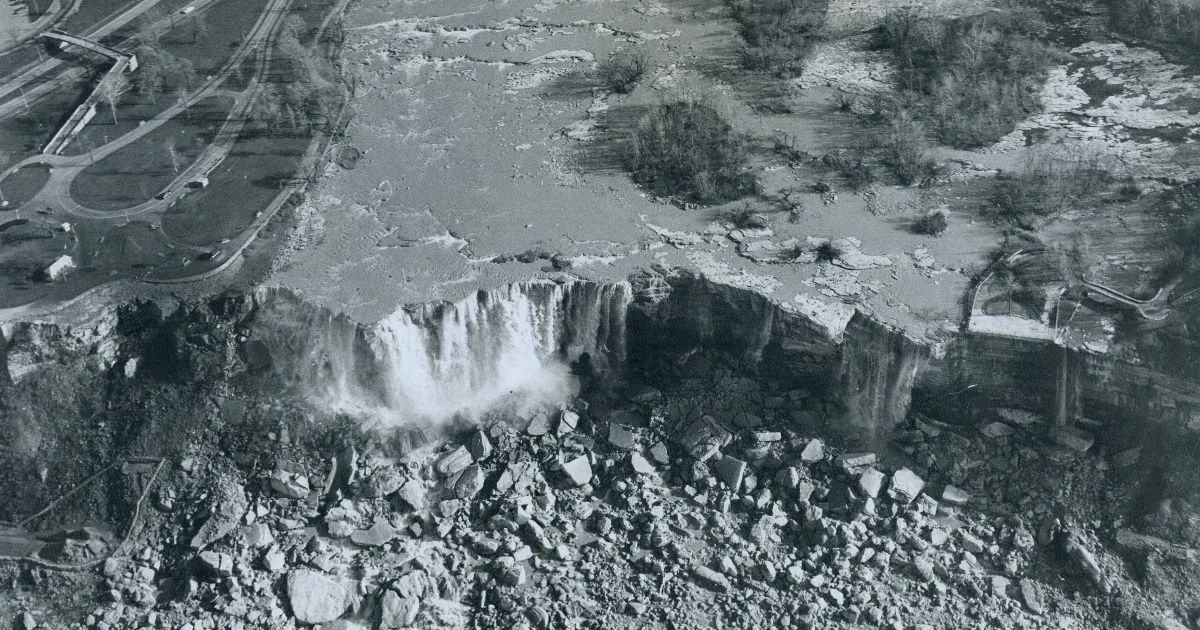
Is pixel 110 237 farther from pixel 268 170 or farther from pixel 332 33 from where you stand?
pixel 332 33

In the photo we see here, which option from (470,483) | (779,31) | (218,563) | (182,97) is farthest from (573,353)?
(182,97)

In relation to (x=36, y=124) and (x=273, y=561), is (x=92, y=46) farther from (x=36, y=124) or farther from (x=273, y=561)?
(x=273, y=561)

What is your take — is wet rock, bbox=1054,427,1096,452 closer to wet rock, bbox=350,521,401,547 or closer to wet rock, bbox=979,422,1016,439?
wet rock, bbox=979,422,1016,439

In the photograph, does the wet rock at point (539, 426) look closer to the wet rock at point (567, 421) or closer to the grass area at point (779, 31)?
the wet rock at point (567, 421)

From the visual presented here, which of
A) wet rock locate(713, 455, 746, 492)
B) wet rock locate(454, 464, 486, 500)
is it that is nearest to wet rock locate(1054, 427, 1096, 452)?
wet rock locate(713, 455, 746, 492)

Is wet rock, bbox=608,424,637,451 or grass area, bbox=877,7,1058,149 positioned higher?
grass area, bbox=877,7,1058,149

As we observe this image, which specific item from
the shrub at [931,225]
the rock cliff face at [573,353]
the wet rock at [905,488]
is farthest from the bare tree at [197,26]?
the wet rock at [905,488]
